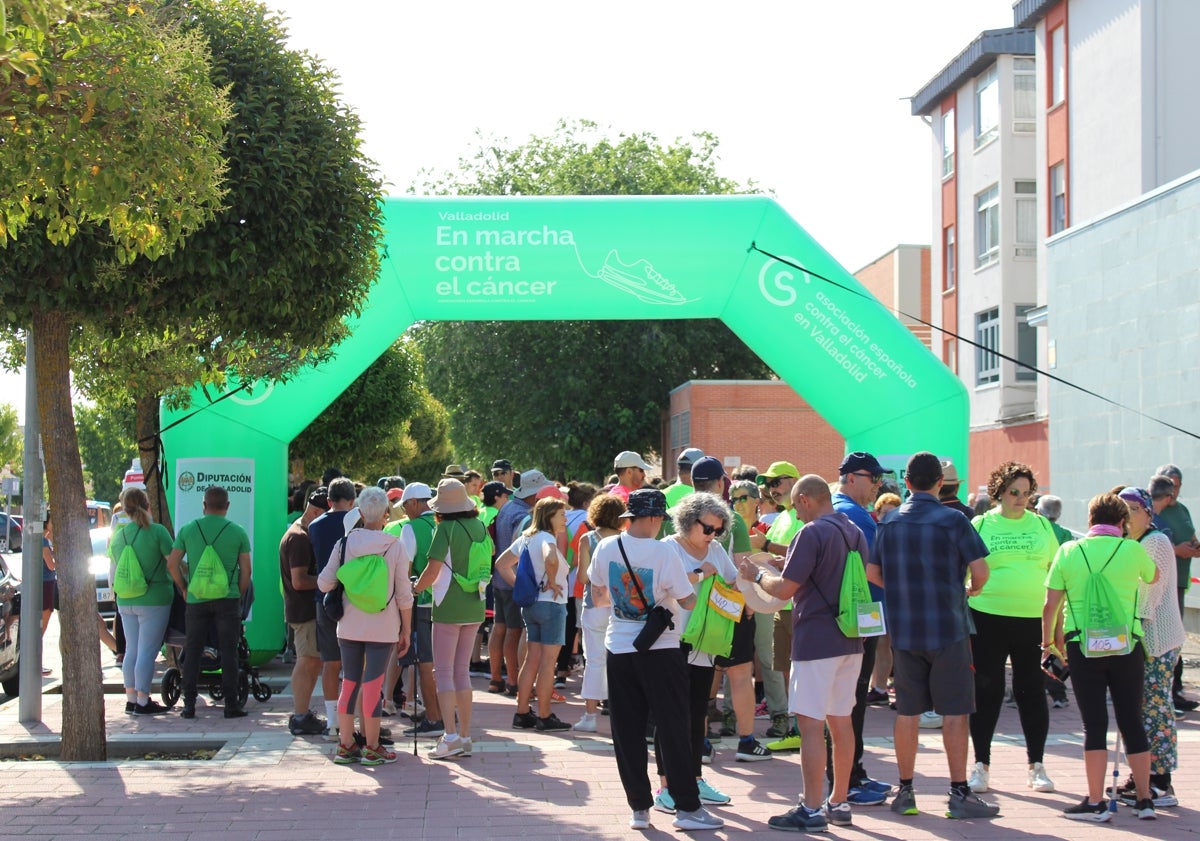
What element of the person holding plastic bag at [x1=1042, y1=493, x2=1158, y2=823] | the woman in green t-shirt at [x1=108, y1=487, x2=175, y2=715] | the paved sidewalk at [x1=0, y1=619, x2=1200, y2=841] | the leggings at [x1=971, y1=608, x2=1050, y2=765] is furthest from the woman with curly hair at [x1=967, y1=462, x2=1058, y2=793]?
the woman in green t-shirt at [x1=108, y1=487, x2=175, y2=715]

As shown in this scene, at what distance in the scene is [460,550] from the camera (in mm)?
8648

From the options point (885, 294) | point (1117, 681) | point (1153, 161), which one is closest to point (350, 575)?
point (1117, 681)

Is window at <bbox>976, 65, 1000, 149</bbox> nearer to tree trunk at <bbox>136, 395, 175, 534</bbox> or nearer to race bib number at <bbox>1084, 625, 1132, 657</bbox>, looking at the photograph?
tree trunk at <bbox>136, 395, 175, 534</bbox>

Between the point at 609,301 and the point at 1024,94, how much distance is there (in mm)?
22006

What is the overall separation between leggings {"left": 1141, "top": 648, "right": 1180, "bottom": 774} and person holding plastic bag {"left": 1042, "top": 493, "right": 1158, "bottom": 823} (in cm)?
25

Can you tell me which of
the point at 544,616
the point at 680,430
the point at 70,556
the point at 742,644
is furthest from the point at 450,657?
the point at 680,430

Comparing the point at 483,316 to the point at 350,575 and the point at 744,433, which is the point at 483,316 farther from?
the point at 744,433

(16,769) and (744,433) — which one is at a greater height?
(744,433)

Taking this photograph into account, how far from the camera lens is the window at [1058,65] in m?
26.8

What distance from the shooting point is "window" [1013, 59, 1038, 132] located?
31.0 m

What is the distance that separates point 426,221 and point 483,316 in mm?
1041

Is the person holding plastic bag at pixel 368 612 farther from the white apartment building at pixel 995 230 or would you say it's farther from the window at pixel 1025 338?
the window at pixel 1025 338

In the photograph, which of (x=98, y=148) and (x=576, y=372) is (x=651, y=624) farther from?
(x=576, y=372)

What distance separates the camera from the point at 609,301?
12.6 m
